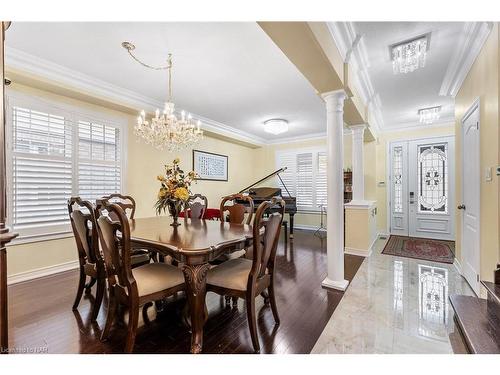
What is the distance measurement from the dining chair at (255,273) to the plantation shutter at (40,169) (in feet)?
8.69

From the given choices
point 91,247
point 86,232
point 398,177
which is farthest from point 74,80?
point 398,177

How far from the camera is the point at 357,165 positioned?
14.8ft

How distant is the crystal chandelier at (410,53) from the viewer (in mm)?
2385

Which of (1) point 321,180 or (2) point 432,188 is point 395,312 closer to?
(2) point 432,188

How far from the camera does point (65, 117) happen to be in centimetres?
329

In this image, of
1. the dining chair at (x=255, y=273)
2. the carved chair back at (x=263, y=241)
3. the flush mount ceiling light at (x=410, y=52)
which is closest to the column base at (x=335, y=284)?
the dining chair at (x=255, y=273)

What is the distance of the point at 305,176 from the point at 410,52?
436 cm

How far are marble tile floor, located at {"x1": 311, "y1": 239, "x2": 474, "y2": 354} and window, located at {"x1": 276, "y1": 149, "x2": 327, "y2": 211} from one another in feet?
10.4

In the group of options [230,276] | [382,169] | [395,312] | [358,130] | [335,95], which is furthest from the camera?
[382,169]

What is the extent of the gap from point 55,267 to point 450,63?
18.6 ft

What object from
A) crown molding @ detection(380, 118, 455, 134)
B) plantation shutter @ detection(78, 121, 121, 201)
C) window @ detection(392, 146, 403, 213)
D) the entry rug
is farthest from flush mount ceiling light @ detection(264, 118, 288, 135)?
the entry rug
